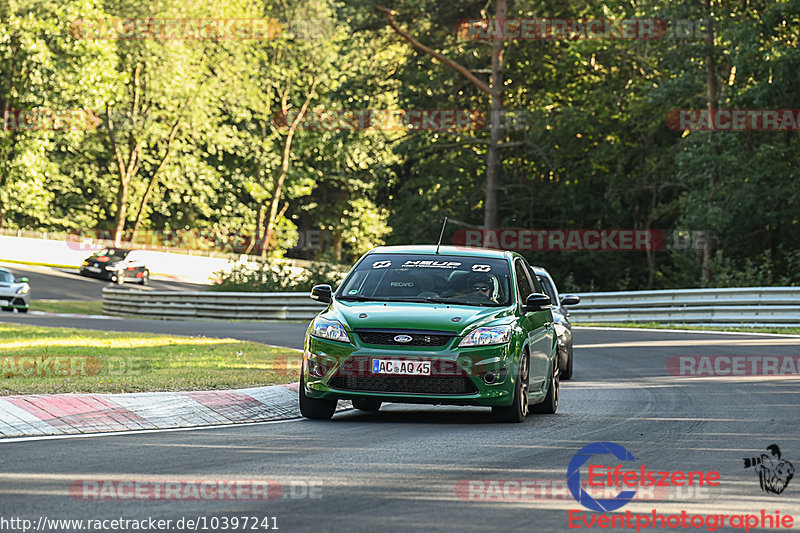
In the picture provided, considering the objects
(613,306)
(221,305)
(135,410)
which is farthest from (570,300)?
(221,305)

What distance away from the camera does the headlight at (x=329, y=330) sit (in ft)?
37.1

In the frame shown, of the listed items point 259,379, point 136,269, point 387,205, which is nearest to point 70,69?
point 136,269

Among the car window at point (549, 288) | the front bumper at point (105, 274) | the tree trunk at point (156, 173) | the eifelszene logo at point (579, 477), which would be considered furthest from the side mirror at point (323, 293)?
the tree trunk at point (156, 173)

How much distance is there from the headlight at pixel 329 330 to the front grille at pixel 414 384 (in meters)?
0.37

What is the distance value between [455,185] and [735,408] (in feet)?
121

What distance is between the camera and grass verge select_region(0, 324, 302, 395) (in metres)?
13.2

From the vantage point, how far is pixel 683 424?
1159 cm

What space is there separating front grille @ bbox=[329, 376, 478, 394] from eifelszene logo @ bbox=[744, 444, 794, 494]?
8.81 feet

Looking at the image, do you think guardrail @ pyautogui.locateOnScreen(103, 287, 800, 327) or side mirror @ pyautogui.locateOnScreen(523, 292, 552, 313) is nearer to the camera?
side mirror @ pyautogui.locateOnScreen(523, 292, 552, 313)

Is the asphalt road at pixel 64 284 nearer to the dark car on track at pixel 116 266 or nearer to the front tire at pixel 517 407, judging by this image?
the dark car on track at pixel 116 266

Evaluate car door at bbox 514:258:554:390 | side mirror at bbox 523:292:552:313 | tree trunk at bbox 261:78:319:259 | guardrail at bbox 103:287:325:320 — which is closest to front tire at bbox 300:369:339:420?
car door at bbox 514:258:554:390

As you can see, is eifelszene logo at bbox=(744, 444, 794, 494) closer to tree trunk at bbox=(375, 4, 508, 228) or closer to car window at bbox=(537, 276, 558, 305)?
car window at bbox=(537, 276, 558, 305)

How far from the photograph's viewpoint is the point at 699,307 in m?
31.8

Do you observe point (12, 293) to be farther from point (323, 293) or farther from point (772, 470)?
point (772, 470)
